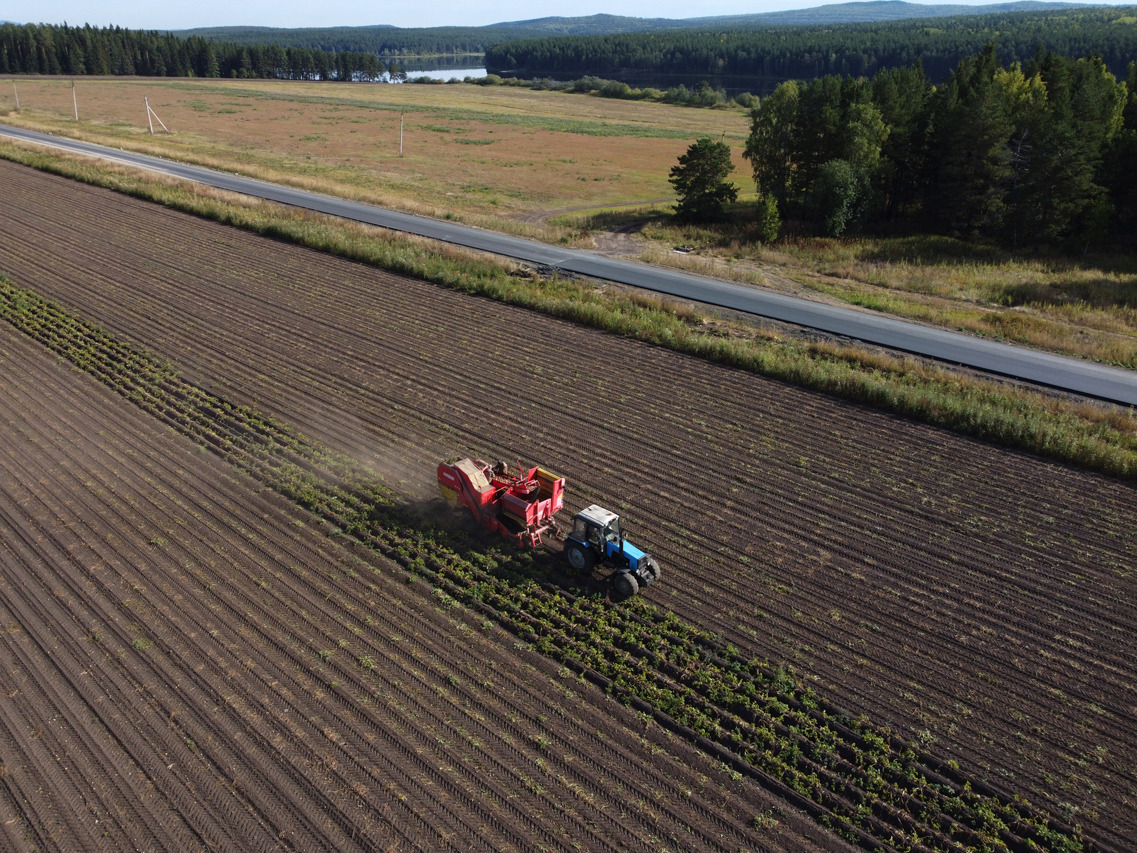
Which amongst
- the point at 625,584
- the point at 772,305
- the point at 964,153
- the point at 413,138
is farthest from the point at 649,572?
the point at 413,138

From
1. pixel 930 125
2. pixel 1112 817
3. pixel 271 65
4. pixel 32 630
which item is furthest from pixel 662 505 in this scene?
pixel 271 65

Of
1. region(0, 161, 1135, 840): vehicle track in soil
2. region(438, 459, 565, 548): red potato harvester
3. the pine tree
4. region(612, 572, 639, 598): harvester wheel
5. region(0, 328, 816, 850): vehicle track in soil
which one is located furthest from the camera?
the pine tree

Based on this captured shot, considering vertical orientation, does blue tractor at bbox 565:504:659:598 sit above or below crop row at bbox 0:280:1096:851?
above

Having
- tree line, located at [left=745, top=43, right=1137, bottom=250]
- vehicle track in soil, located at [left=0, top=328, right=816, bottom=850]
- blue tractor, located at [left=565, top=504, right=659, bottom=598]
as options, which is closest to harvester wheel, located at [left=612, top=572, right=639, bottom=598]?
blue tractor, located at [left=565, top=504, right=659, bottom=598]

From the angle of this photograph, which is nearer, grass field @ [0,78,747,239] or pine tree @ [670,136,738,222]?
pine tree @ [670,136,738,222]

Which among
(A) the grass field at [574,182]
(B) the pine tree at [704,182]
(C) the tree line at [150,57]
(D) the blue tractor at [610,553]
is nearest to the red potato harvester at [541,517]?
(D) the blue tractor at [610,553]

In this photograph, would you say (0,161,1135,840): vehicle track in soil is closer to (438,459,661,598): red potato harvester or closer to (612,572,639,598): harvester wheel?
(612,572,639,598): harvester wheel

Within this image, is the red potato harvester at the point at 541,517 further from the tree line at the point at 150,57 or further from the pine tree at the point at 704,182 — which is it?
the tree line at the point at 150,57
